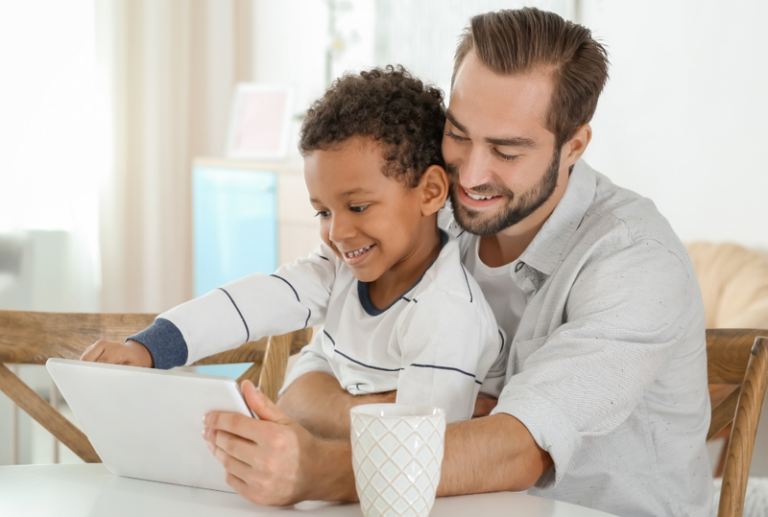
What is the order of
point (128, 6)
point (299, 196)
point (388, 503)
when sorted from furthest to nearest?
point (128, 6) → point (299, 196) → point (388, 503)

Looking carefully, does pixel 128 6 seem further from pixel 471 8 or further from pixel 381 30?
pixel 471 8

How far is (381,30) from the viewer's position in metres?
3.57

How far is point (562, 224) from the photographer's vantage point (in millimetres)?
1182

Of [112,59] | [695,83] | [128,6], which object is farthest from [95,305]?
[695,83]

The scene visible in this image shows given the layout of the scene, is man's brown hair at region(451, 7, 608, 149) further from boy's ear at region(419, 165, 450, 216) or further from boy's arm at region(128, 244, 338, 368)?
boy's arm at region(128, 244, 338, 368)

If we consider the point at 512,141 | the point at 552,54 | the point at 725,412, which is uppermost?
the point at 552,54

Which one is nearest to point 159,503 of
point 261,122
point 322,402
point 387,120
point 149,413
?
point 149,413

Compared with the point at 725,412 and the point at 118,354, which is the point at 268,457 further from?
the point at 725,412

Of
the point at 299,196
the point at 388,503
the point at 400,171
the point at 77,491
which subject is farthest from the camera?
the point at 299,196

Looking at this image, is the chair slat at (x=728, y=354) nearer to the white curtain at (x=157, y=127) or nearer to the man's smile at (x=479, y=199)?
the man's smile at (x=479, y=199)

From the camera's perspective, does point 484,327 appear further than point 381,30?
No

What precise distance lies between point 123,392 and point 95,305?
128 inches

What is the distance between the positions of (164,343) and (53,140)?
293cm

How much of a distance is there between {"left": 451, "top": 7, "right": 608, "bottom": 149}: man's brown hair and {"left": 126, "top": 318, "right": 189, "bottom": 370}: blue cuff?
0.64m
